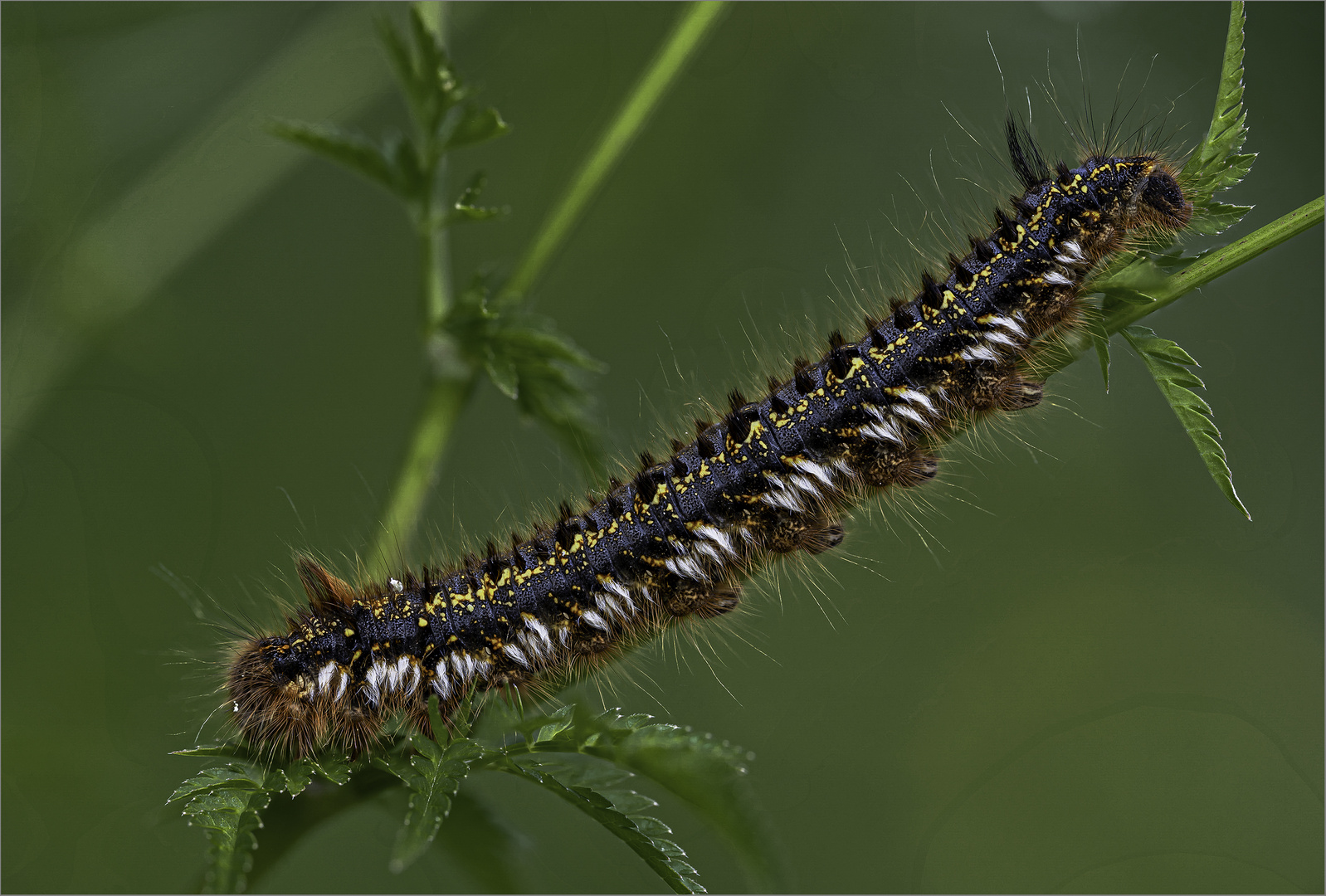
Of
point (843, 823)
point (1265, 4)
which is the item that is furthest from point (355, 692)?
point (1265, 4)

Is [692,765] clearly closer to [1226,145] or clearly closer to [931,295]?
[931,295]

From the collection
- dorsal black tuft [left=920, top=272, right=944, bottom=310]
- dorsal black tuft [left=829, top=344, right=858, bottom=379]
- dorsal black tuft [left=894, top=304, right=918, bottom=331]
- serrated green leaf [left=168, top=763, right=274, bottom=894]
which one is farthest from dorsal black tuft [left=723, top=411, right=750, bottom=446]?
serrated green leaf [left=168, top=763, right=274, bottom=894]

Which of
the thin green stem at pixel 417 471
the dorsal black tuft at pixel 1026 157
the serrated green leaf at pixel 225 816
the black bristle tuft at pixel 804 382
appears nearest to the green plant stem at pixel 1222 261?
the dorsal black tuft at pixel 1026 157

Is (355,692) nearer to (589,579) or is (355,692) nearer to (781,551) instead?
(589,579)

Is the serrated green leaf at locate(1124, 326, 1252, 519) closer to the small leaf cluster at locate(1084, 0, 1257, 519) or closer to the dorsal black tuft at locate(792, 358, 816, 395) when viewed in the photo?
the small leaf cluster at locate(1084, 0, 1257, 519)

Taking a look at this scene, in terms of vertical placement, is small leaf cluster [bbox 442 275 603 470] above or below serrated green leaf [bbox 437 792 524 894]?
above

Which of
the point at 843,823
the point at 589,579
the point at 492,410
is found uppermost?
the point at 492,410

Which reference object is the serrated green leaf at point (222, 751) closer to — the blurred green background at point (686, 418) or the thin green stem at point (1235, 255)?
the blurred green background at point (686, 418)
